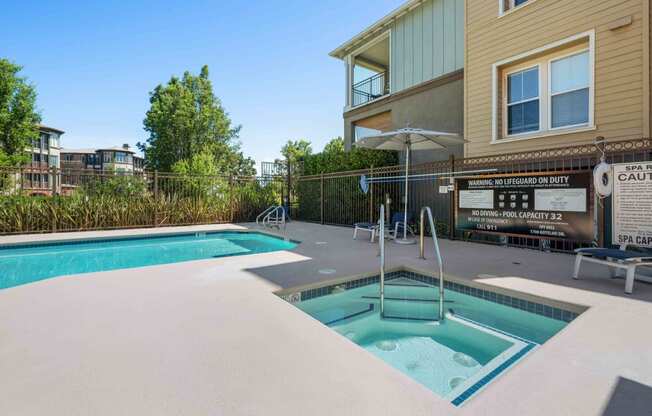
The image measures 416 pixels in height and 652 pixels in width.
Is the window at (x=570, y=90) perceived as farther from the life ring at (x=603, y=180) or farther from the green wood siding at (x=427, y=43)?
the green wood siding at (x=427, y=43)

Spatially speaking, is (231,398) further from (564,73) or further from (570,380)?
(564,73)

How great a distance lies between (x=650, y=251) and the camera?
5000 millimetres

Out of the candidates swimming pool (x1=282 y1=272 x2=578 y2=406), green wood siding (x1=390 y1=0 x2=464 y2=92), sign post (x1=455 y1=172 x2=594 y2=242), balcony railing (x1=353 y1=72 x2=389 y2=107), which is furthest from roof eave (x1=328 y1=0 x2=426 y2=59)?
swimming pool (x1=282 y1=272 x2=578 y2=406)

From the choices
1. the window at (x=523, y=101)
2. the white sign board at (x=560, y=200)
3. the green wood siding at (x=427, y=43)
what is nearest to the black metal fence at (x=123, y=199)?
the green wood siding at (x=427, y=43)

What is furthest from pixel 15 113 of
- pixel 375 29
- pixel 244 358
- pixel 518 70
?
pixel 244 358

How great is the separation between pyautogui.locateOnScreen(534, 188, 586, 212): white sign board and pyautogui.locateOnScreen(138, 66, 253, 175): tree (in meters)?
25.8

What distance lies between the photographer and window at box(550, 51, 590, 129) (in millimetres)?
6941

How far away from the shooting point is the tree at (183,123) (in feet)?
92.0

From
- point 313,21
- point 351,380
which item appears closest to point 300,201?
point 313,21

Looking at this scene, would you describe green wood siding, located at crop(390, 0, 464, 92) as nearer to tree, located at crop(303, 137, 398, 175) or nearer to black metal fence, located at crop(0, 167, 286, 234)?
tree, located at crop(303, 137, 398, 175)

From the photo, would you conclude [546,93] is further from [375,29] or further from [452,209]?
[375,29]

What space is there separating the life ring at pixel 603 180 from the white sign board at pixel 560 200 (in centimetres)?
39

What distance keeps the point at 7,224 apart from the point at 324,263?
9.51 metres

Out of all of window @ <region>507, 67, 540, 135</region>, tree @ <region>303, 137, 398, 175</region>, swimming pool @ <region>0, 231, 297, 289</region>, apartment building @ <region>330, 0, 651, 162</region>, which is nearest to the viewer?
swimming pool @ <region>0, 231, 297, 289</region>
